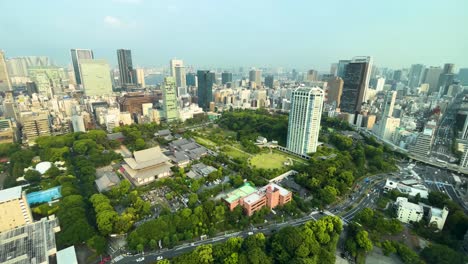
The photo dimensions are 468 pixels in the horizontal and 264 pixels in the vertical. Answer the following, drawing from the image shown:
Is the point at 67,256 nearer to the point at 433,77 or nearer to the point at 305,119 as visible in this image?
the point at 305,119

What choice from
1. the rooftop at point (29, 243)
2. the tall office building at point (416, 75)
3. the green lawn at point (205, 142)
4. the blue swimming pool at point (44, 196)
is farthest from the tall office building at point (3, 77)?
the tall office building at point (416, 75)

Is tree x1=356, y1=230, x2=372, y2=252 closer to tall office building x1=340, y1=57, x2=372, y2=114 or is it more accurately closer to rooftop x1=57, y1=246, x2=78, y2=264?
rooftop x1=57, y1=246, x2=78, y2=264

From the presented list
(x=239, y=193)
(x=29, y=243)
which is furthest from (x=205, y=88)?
(x=29, y=243)

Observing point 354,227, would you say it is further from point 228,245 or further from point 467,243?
point 228,245

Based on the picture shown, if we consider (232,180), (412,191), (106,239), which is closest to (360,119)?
(412,191)

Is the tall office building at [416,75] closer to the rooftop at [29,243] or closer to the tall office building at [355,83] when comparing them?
the tall office building at [355,83]

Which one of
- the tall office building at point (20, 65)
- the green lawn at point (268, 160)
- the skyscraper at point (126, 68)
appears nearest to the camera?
the green lawn at point (268, 160)
